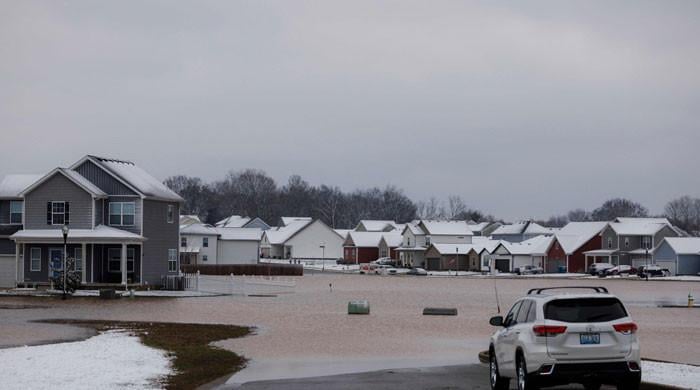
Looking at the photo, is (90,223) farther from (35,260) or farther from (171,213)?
(171,213)

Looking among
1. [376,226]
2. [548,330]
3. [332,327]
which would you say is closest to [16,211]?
[332,327]

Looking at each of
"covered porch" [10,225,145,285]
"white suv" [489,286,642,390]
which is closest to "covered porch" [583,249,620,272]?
"covered porch" [10,225,145,285]

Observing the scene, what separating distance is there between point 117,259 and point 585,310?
5584 cm

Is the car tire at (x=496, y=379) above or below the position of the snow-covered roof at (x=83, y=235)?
below

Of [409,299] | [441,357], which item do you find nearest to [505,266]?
[409,299]

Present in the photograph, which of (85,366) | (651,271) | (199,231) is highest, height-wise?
(199,231)

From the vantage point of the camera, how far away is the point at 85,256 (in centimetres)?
6819

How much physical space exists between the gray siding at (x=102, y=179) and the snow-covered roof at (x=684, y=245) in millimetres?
76615

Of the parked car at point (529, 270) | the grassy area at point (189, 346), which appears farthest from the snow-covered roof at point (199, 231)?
the grassy area at point (189, 346)

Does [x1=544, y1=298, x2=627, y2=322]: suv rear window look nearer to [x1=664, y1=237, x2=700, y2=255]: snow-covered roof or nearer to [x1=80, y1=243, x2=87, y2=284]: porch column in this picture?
[x1=80, y1=243, x2=87, y2=284]: porch column

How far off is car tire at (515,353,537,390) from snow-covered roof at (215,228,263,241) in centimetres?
10366

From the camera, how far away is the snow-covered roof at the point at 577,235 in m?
134

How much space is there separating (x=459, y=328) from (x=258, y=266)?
7373cm

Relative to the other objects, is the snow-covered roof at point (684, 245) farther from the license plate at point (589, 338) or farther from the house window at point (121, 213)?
the license plate at point (589, 338)
